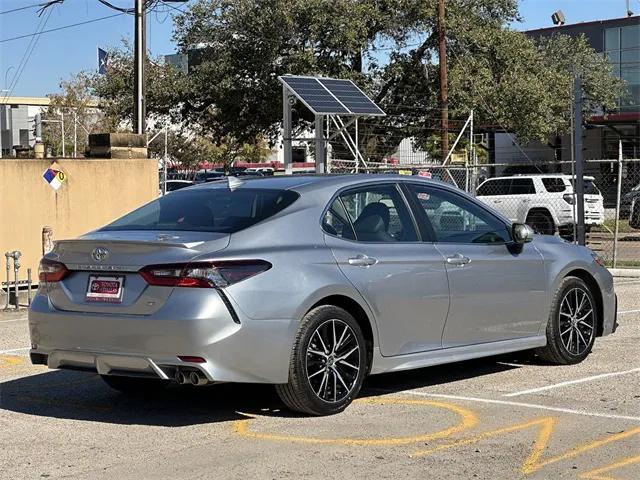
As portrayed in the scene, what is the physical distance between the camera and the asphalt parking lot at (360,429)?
543cm

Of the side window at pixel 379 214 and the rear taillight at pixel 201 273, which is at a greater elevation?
the side window at pixel 379 214

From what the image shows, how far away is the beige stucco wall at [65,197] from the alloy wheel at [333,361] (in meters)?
10.6

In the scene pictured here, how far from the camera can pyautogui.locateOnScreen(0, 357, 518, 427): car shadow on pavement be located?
6.79 meters

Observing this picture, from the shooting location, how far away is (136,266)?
6309 millimetres

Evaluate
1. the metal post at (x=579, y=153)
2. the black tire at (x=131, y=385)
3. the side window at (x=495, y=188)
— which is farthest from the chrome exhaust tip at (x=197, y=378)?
the side window at (x=495, y=188)

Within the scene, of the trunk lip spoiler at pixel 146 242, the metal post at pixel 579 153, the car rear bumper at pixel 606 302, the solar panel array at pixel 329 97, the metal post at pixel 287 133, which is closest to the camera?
the trunk lip spoiler at pixel 146 242

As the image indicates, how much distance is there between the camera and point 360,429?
6262 millimetres

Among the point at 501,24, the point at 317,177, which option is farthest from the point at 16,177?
the point at 501,24

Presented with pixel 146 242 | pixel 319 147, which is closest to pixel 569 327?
pixel 146 242

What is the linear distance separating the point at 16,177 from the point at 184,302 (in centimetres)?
1120

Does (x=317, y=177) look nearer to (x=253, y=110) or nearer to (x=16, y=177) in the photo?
(x=16, y=177)

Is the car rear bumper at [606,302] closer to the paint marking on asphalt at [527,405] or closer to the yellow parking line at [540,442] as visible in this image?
the paint marking on asphalt at [527,405]

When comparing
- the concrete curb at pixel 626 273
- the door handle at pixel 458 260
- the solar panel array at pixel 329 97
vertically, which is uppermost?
the solar panel array at pixel 329 97

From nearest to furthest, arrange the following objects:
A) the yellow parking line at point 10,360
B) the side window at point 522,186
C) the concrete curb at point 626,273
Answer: the yellow parking line at point 10,360 → the concrete curb at point 626,273 → the side window at point 522,186
